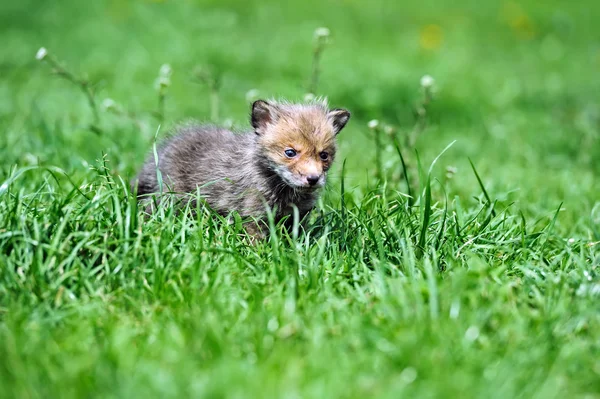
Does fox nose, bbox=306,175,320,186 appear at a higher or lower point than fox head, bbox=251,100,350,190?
lower

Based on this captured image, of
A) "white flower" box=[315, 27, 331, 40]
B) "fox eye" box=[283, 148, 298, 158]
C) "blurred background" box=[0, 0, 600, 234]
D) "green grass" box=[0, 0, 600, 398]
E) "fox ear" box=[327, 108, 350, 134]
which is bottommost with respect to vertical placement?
"blurred background" box=[0, 0, 600, 234]

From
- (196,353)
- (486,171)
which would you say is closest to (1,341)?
(196,353)

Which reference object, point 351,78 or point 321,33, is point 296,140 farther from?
point 351,78

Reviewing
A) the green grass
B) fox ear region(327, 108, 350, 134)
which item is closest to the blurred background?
the green grass

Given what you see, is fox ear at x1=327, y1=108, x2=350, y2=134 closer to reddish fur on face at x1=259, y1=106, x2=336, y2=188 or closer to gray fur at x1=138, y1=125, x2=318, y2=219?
reddish fur on face at x1=259, y1=106, x2=336, y2=188

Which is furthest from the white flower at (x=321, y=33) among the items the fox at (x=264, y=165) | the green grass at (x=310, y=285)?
the green grass at (x=310, y=285)

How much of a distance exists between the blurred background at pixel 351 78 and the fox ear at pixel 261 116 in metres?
0.71

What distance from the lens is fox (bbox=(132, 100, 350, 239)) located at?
14.9 feet

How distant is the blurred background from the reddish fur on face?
1.50 ft

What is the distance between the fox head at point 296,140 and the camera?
4.46 m

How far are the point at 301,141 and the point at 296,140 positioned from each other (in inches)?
1.3

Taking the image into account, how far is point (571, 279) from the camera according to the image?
148 inches

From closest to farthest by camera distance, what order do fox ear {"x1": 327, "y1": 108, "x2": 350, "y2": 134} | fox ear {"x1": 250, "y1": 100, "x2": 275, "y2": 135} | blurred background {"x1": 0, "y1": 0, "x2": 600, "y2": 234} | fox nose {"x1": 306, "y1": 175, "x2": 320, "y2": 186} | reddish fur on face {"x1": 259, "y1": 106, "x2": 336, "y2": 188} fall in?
fox nose {"x1": 306, "y1": 175, "x2": 320, "y2": 186} → reddish fur on face {"x1": 259, "y1": 106, "x2": 336, "y2": 188} → fox ear {"x1": 250, "y1": 100, "x2": 275, "y2": 135} → fox ear {"x1": 327, "y1": 108, "x2": 350, "y2": 134} → blurred background {"x1": 0, "y1": 0, "x2": 600, "y2": 234}

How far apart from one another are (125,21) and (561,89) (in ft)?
22.7
